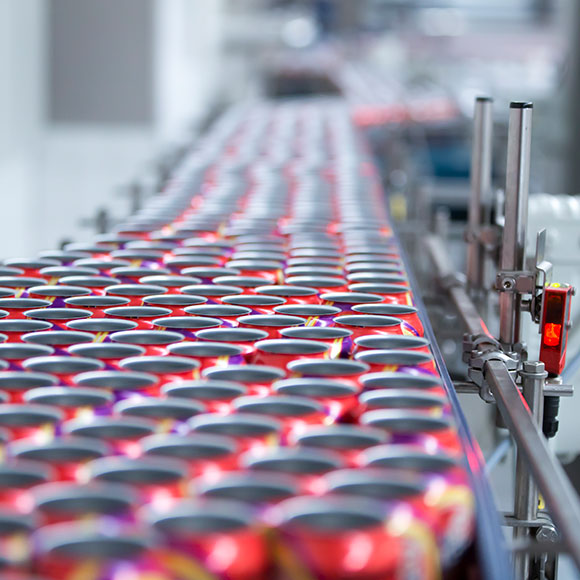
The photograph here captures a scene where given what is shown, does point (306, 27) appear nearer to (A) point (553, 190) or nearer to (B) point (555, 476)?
(A) point (553, 190)

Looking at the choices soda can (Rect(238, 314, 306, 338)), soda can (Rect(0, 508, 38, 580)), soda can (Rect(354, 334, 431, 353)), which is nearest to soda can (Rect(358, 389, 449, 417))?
soda can (Rect(354, 334, 431, 353))

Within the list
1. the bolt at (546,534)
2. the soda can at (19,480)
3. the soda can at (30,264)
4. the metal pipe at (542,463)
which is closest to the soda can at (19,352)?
the soda can at (19,480)

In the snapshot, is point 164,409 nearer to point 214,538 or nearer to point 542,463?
point 214,538

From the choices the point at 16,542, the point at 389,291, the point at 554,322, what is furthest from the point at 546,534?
the point at 16,542

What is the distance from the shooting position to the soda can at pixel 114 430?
108 cm

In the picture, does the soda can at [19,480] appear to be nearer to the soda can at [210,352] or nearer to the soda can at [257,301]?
the soda can at [210,352]

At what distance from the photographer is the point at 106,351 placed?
1.39 metres

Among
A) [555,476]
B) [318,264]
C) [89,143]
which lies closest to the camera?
[555,476]

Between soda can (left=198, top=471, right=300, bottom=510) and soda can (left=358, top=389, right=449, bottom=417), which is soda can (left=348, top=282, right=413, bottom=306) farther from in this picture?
soda can (left=198, top=471, right=300, bottom=510)

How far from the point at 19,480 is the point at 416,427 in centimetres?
44

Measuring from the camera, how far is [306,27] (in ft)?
62.5

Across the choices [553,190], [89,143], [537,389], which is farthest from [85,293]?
[553,190]

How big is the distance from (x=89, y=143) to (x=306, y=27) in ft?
40.0

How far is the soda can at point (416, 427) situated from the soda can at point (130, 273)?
845 mm
